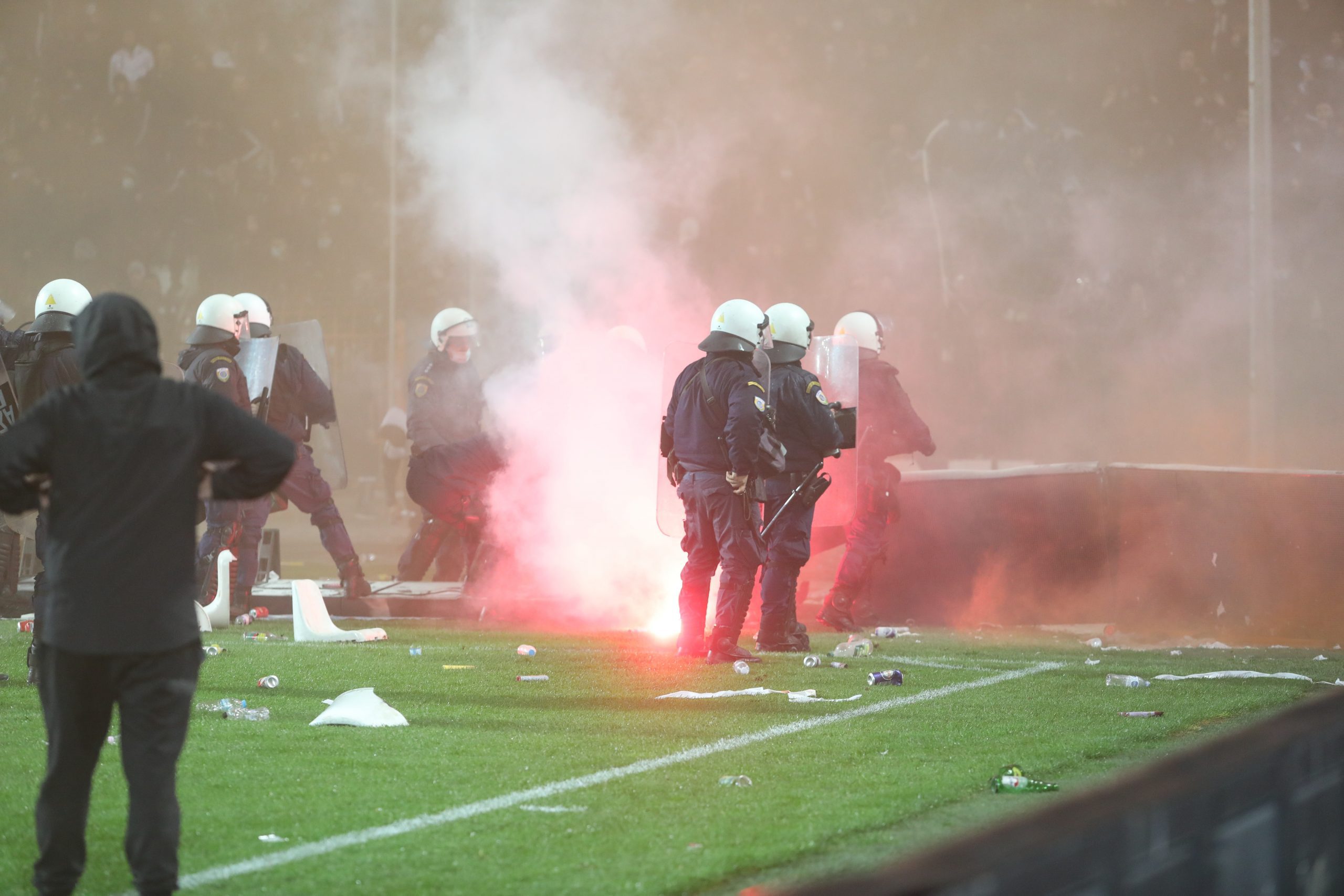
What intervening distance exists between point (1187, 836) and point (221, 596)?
848 centimetres

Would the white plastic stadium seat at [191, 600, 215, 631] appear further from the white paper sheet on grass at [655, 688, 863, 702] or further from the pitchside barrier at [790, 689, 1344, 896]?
the pitchside barrier at [790, 689, 1344, 896]

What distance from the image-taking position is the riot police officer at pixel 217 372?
31.3ft

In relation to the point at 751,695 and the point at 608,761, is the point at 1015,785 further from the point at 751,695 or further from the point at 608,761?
the point at 751,695

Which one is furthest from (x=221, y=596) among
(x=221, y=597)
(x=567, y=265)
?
(x=567, y=265)

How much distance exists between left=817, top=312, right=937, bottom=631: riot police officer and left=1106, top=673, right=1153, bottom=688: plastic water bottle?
9.76 feet

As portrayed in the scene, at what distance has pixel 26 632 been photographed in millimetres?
9508

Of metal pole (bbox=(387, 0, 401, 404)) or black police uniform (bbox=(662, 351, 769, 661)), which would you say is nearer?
black police uniform (bbox=(662, 351, 769, 661))

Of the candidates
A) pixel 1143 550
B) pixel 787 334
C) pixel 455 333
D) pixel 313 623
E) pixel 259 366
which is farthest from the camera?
pixel 455 333

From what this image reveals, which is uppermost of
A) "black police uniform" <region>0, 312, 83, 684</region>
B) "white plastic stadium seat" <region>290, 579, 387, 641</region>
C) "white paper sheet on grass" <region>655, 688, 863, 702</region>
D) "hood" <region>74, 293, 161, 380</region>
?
"black police uniform" <region>0, 312, 83, 684</region>

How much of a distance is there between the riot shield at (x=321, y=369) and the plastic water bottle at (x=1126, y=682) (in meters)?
6.52

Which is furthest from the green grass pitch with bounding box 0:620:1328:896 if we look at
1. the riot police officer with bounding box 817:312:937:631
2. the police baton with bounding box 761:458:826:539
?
the riot police officer with bounding box 817:312:937:631

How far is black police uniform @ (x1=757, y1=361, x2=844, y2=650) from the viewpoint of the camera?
886cm

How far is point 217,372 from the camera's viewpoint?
948 centimetres

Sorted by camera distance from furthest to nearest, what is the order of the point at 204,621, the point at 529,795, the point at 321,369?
the point at 321,369 < the point at 204,621 < the point at 529,795
